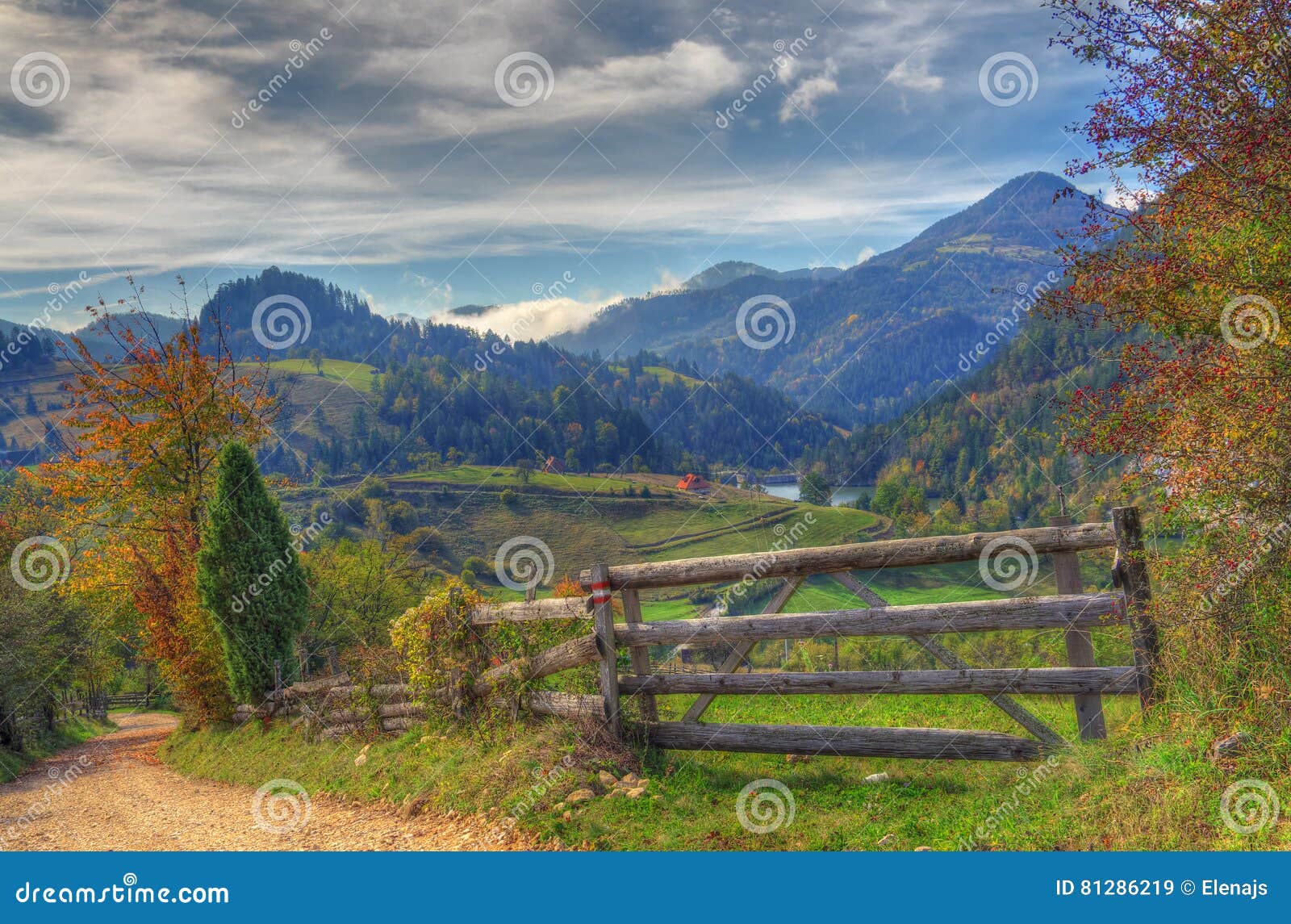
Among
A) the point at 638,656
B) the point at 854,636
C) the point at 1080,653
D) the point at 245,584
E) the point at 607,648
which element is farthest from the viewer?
the point at 245,584

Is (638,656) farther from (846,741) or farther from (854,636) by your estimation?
(854,636)

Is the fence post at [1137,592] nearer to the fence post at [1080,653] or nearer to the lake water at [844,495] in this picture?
the fence post at [1080,653]

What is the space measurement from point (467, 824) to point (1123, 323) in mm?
7379

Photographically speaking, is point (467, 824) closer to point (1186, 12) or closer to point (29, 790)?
point (1186, 12)

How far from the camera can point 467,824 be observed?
715cm

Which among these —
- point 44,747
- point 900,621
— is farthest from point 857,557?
point 44,747

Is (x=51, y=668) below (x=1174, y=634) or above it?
below

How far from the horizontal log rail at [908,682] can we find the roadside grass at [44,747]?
14.5 m

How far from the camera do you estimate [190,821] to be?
970 cm

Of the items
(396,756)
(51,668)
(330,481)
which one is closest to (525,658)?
(396,756)

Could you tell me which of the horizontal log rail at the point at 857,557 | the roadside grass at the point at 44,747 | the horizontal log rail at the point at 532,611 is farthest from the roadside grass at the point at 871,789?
the roadside grass at the point at 44,747

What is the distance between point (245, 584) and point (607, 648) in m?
10.3

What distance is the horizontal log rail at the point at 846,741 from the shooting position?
253 inches

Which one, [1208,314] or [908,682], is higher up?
[1208,314]
